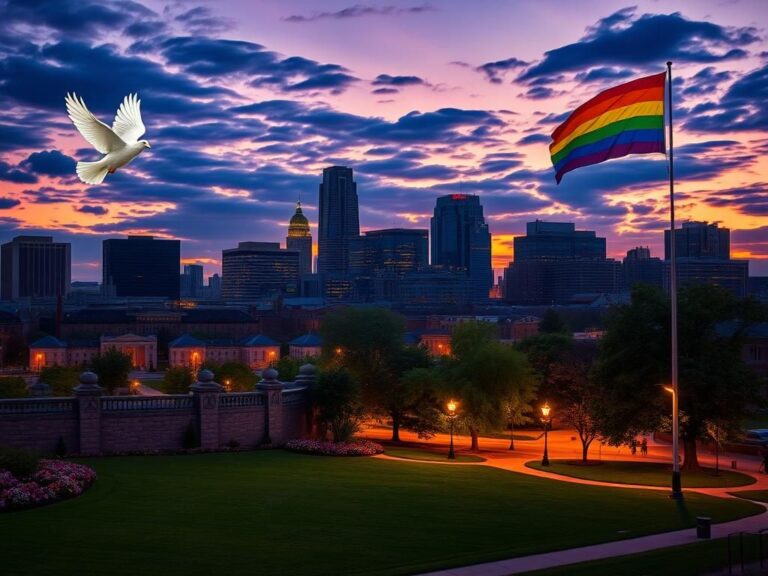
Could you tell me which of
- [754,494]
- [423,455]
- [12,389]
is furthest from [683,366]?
[12,389]

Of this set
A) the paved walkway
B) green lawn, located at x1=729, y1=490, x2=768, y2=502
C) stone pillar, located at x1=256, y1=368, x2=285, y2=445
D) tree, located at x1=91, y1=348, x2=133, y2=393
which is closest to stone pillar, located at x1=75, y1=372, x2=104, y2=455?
stone pillar, located at x1=256, y1=368, x2=285, y2=445

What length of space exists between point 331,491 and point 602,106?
1664cm

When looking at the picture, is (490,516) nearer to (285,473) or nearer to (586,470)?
(285,473)

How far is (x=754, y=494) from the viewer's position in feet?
114

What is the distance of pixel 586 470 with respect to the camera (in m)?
42.7

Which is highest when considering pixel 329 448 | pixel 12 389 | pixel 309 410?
pixel 309 410

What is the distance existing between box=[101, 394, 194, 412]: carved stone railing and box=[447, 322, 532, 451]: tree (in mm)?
18215

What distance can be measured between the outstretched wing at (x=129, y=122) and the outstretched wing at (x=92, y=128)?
0.52 metres

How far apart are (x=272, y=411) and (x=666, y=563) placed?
26581 mm

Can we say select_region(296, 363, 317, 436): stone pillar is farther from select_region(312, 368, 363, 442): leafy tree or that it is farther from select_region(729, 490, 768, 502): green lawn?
select_region(729, 490, 768, 502): green lawn

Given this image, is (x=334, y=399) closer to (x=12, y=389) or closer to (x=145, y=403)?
(x=145, y=403)

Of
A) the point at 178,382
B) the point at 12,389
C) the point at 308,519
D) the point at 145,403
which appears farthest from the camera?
the point at 178,382

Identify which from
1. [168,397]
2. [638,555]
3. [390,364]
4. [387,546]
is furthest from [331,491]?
[390,364]

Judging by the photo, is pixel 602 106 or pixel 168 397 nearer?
pixel 602 106
